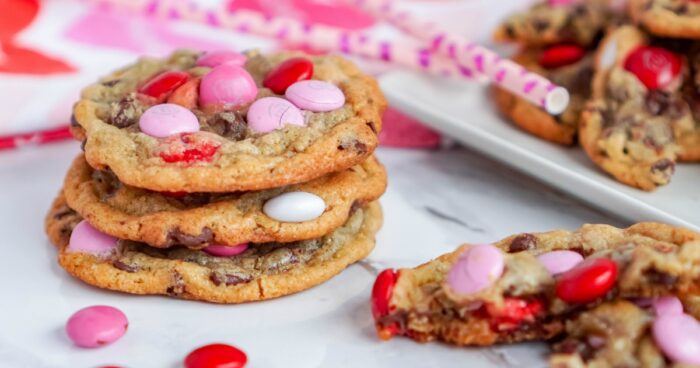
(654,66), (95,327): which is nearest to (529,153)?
(654,66)

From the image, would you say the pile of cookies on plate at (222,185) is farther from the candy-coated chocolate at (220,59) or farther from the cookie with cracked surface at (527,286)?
the cookie with cracked surface at (527,286)

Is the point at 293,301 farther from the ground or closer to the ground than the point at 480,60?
closer to the ground

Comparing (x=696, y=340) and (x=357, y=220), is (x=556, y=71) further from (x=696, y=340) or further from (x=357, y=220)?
(x=696, y=340)

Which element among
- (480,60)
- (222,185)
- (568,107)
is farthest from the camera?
(480,60)

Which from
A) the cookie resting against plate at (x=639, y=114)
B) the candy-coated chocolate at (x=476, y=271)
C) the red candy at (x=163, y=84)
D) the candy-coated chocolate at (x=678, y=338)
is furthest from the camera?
the cookie resting against plate at (x=639, y=114)

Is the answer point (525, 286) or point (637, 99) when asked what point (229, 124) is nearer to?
point (525, 286)

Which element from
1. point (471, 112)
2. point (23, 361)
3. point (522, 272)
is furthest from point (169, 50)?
point (522, 272)

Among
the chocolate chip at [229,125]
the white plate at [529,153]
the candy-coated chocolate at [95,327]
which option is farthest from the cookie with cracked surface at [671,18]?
the candy-coated chocolate at [95,327]
